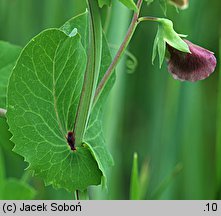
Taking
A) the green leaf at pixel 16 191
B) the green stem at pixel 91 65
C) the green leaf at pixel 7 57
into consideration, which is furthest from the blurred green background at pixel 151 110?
the green stem at pixel 91 65

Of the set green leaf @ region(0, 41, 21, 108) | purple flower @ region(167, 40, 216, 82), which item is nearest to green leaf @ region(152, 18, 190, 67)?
purple flower @ region(167, 40, 216, 82)

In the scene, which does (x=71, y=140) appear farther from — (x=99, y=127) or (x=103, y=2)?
(x=103, y=2)

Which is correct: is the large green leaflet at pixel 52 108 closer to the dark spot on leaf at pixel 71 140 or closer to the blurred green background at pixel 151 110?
the dark spot on leaf at pixel 71 140

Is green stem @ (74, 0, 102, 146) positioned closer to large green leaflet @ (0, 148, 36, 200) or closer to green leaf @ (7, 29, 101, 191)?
green leaf @ (7, 29, 101, 191)

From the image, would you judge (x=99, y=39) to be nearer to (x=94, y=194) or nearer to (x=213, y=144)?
(x=94, y=194)

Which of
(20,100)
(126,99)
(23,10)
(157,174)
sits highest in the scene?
(23,10)

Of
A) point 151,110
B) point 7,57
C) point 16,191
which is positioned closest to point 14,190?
point 16,191
